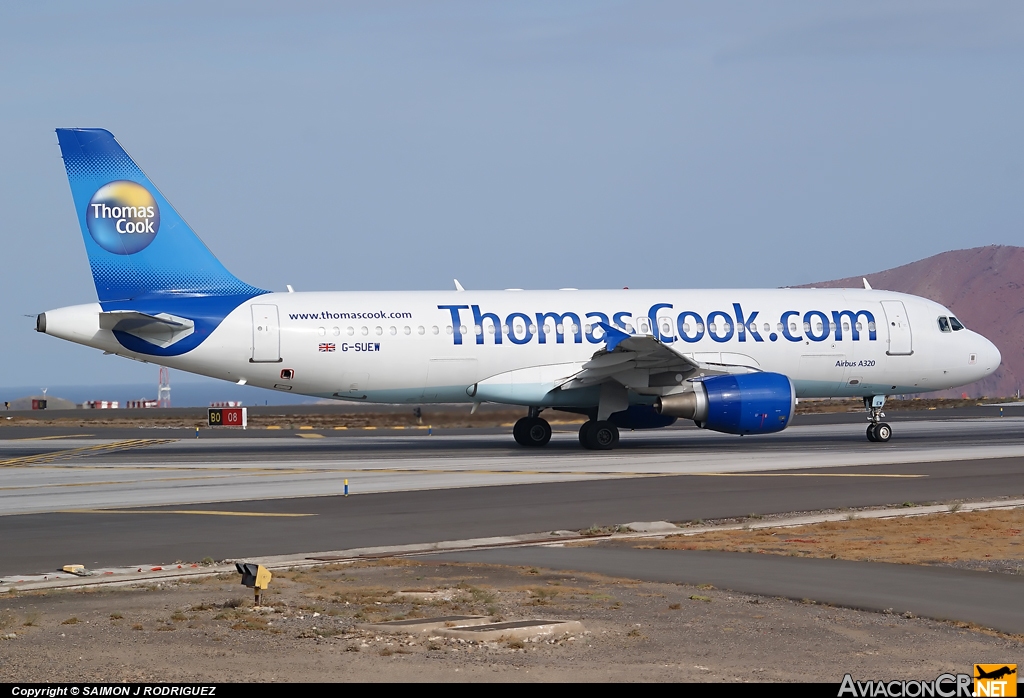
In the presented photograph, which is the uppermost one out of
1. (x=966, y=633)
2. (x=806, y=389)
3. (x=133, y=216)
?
(x=133, y=216)

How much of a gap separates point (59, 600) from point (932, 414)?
48864 millimetres

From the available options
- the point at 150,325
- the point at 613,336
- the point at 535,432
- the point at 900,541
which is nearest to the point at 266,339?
the point at 150,325

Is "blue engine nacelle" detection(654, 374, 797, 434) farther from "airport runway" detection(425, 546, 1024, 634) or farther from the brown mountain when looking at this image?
the brown mountain

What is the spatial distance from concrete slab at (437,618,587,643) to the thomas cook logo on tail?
2517 centimetres

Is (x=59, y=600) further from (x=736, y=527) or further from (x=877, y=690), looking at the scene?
(x=736, y=527)

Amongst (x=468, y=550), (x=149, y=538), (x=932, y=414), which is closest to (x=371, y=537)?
(x=468, y=550)

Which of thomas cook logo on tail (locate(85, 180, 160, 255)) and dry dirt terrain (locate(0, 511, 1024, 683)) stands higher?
thomas cook logo on tail (locate(85, 180, 160, 255))

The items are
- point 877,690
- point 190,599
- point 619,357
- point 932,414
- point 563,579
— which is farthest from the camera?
point 932,414

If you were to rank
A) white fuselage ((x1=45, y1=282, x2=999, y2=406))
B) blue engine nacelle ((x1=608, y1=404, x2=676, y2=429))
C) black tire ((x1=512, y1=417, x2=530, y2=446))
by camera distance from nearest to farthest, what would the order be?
1. white fuselage ((x1=45, y1=282, x2=999, y2=406))
2. blue engine nacelle ((x1=608, y1=404, x2=676, y2=429))
3. black tire ((x1=512, y1=417, x2=530, y2=446))

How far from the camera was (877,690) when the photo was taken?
7246mm

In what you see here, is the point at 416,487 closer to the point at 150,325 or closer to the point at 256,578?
the point at 150,325

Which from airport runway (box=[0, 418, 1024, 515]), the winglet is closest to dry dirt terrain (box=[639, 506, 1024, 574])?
airport runway (box=[0, 418, 1024, 515])

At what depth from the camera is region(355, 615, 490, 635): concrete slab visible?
9.20 meters

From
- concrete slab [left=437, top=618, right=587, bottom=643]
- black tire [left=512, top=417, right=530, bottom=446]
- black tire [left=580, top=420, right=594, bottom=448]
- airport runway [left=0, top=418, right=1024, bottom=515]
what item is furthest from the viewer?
black tire [left=512, top=417, right=530, bottom=446]
